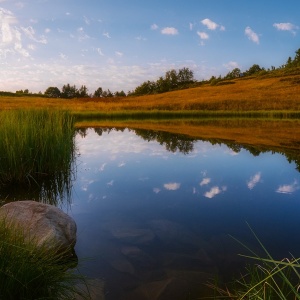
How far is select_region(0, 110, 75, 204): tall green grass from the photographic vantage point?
6.68 metres

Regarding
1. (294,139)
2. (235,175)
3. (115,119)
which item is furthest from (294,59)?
(235,175)

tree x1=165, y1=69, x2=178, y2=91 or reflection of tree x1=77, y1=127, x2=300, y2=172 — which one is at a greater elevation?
tree x1=165, y1=69, x2=178, y2=91

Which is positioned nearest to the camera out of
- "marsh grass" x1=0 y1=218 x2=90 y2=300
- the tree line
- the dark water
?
"marsh grass" x1=0 y1=218 x2=90 y2=300

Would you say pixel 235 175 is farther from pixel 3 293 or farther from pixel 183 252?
pixel 3 293

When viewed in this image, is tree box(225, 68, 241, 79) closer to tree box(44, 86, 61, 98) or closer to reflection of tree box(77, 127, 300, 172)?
tree box(44, 86, 61, 98)

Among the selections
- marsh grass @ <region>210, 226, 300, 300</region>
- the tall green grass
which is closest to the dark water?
marsh grass @ <region>210, 226, 300, 300</region>

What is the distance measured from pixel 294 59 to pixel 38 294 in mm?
77091

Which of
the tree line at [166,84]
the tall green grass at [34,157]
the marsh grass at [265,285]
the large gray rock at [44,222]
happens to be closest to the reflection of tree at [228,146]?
the tall green grass at [34,157]

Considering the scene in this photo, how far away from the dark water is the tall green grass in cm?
48

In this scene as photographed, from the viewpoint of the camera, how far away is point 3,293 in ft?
7.83

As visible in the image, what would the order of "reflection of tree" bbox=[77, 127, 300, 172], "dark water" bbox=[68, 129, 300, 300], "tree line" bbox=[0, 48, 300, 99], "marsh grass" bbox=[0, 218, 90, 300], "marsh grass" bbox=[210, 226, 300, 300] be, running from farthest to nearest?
"tree line" bbox=[0, 48, 300, 99]
"reflection of tree" bbox=[77, 127, 300, 172]
"dark water" bbox=[68, 129, 300, 300]
"marsh grass" bbox=[0, 218, 90, 300]
"marsh grass" bbox=[210, 226, 300, 300]

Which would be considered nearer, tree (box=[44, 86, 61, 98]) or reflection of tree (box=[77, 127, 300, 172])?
reflection of tree (box=[77, 127, 300, 172])

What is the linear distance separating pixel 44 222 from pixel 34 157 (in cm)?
359

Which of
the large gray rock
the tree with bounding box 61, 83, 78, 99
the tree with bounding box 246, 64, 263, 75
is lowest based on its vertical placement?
the large gray rock
